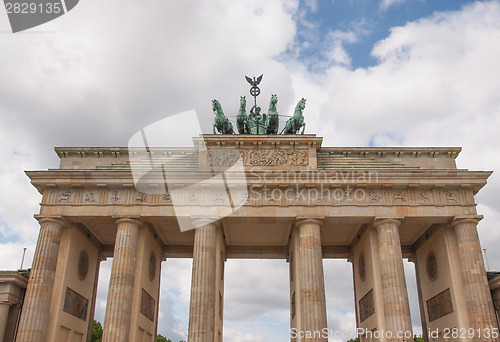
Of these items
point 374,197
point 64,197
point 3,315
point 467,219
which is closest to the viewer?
point 3,315

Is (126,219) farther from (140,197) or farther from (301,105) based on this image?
(301,105)

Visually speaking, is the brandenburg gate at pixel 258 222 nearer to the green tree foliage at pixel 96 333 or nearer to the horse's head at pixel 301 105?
the horse's head at pixel 301 105

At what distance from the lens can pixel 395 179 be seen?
24.8 m

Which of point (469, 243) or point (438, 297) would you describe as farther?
point (438, 297)

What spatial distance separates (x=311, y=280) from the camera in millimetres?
23250

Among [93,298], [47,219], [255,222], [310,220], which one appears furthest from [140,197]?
[310,220]

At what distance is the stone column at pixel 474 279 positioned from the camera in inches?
882

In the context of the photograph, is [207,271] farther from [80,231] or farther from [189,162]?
[80,231]

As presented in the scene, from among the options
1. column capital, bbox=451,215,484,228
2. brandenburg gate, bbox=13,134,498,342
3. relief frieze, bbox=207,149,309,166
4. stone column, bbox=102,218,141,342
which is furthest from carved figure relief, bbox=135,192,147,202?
column capital, bbox=451,215,484,228

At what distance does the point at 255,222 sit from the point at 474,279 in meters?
11.8

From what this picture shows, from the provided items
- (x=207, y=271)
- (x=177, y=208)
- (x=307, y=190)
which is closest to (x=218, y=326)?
(x=207, y=271)

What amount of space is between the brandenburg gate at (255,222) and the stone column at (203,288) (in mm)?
55

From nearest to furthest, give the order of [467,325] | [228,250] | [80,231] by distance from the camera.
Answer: [467,325], [80,231], [228,250]

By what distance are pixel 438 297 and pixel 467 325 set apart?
314 cm
